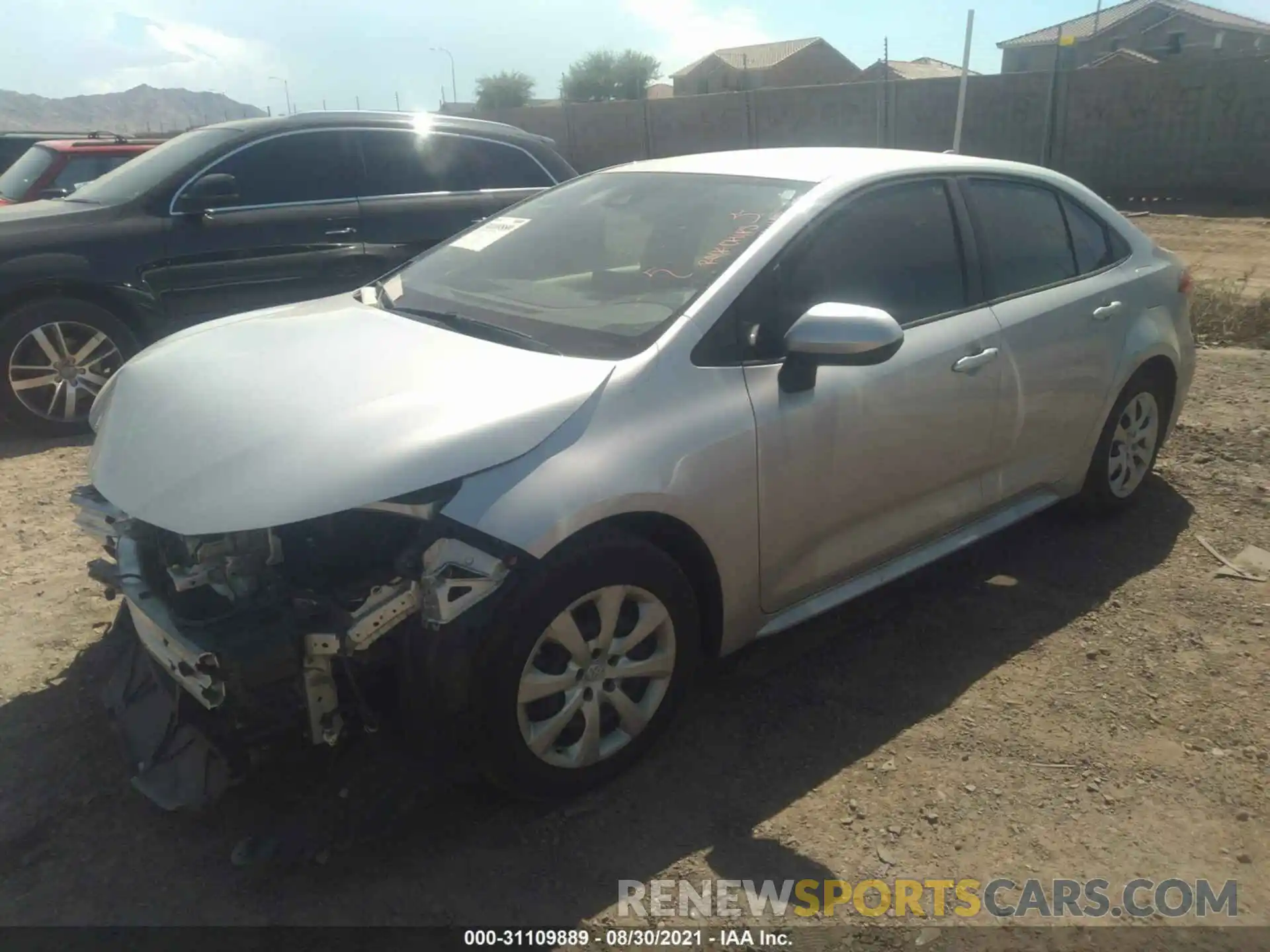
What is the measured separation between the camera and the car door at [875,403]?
2963 millimetres

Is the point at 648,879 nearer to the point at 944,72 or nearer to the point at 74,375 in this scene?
the point at 74,375

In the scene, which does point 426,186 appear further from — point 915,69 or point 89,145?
point 915,69

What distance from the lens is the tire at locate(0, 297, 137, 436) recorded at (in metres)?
5.61

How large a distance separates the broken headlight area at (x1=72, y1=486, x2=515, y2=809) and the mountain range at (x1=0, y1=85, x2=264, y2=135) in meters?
144

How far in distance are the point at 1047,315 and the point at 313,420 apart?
110 inches

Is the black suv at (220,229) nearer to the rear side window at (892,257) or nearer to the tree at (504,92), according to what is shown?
the rear side window at (892,257)

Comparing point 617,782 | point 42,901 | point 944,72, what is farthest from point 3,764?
point 944,72

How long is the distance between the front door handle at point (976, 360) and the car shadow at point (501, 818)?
0.99 m

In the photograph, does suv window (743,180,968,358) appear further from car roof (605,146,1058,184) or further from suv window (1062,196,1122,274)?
suv window (1062,196,1122,274)

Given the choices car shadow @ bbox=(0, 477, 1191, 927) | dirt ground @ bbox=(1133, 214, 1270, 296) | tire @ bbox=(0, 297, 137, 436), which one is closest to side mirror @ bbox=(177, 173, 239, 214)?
tire @ bbox=(0, 297, 137, 436)

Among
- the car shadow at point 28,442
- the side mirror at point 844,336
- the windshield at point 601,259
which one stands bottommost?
the car shadow at point 28,442

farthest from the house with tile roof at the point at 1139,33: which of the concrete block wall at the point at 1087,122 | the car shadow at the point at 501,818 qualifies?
the car shadow at the point at 501,818

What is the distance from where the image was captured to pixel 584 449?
252 centimetres

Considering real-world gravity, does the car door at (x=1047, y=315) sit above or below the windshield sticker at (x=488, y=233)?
below
